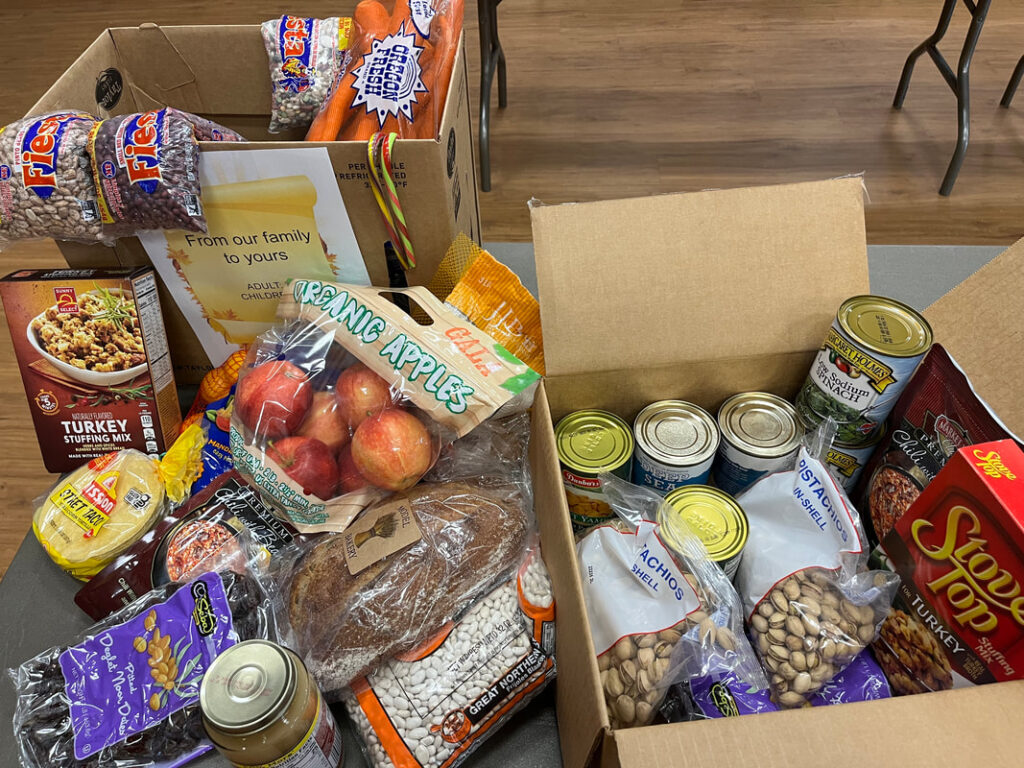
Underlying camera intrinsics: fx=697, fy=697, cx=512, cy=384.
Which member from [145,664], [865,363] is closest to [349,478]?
[145,664]

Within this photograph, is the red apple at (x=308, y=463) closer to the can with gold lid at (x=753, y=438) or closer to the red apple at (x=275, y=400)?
the red apple at (x=275, y=400)

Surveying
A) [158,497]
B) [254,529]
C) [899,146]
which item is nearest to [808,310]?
[254,529]

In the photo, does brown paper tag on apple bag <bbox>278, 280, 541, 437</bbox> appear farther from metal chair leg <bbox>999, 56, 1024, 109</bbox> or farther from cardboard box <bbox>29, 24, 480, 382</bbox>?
Answer: metal chair leg <bbox>999, 56, 1024, 109</bbox>

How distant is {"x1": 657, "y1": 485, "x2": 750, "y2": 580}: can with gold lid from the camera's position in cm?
73

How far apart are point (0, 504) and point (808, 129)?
2.66 meters

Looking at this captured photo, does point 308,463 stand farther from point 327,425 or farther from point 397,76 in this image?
point 397,76

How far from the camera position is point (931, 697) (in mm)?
555

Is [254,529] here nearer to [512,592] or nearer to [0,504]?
[512,592]

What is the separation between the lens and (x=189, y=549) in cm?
81

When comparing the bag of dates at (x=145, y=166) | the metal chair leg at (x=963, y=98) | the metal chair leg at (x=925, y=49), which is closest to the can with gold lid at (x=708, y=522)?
the bag of dates at (x=145, y=166)

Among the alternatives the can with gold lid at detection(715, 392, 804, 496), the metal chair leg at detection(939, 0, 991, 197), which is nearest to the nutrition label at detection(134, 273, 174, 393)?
the can with gold lid at detection(715, 392, 804, 496)

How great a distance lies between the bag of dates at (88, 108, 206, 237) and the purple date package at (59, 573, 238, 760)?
451 mm

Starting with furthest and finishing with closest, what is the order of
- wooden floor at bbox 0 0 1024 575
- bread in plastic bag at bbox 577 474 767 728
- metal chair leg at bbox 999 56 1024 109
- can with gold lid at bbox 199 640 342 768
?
metal chair leg at bbox 999 56 1024 109
wooden floor at bbox 0 0 1024 575
bread in plastic bag at bbox 577 474 767 728
can with gold lid at bbox 199 640 342 768

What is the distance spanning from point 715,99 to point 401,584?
8.26ft
